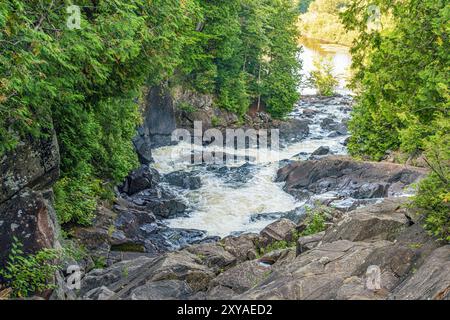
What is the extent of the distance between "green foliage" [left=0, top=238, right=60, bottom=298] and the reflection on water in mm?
48053

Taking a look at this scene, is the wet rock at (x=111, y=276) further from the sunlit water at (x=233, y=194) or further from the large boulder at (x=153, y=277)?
the sunlit water at (x=233, y=194)

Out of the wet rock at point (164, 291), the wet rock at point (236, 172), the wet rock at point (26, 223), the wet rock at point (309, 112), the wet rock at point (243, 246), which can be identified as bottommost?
the wet rock at point (236, 172)

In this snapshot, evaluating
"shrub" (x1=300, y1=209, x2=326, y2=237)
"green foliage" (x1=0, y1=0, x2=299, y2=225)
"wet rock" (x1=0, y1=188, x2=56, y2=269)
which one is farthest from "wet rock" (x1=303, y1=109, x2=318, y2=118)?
"wet rock" (x1=0, y1=188, x2=56, y2=269)

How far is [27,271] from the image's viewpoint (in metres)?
9.24

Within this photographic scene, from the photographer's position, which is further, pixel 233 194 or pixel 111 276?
pixel 233 194

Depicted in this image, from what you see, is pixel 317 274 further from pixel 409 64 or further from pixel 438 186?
pixel 409 64

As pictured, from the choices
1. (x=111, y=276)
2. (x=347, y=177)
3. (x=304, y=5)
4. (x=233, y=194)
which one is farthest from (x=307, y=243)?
(x=304, y=5)

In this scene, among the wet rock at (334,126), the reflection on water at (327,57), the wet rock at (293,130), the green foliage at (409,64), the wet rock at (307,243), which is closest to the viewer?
the green foliage at (409,64)

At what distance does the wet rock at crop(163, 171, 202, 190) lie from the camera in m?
26.6

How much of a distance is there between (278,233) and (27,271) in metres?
9.61

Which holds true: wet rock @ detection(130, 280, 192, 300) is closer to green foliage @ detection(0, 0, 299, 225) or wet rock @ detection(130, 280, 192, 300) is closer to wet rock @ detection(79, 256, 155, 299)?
wet rock @ detection(79, 256, 155, 299)

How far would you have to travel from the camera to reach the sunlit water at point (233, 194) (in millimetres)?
21422

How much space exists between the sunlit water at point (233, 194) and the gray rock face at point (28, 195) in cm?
934

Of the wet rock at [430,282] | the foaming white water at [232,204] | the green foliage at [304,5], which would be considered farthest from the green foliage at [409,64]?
the green foliage at [304,5]
